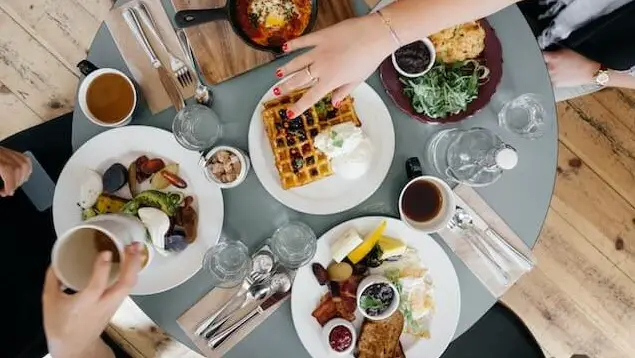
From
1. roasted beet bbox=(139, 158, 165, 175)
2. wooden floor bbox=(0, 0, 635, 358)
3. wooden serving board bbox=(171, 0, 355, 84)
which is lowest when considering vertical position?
wooden floor bbox=(0, 0, 635, 358)

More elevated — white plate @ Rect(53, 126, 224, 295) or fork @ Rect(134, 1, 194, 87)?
fork @ Rect(134, 1, 194, 87)

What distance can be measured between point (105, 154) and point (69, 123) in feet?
1.20

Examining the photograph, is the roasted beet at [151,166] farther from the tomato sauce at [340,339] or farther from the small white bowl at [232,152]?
the tomato sauce at [340,339]

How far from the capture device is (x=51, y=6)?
7.54ft

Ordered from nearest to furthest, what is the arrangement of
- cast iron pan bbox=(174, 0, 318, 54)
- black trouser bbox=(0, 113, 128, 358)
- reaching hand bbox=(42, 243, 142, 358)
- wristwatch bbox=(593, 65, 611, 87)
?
reaching hand bbox=(42, 243, 142, 358) < cast iron pan bbox=(174, 0, 318, 54) < black trouser bbox=(0, 113, 128, 358) < wristwatch bbox=(593, 65, 611, 87)

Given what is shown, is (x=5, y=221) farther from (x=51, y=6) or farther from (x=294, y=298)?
(x=51, y=6)

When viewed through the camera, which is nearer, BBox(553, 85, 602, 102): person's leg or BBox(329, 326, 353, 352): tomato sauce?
BBox(329, 326, 353, 352): tomato sauce

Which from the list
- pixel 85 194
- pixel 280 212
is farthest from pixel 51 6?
pixel 280 212

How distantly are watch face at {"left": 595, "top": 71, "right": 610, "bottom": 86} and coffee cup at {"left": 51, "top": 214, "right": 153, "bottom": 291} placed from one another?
129 centimetres

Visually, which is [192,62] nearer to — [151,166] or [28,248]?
[151,166]

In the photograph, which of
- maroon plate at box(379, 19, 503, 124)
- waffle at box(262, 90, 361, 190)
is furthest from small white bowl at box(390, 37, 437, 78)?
waffle at box(262, 90, 361, 190)

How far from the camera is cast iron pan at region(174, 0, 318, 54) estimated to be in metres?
1.37

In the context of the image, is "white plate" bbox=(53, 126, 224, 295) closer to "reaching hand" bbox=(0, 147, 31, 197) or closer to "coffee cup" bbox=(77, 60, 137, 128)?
"coffee cup" bbox=(77, 60, 137, 128)

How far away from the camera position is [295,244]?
1420 millimetres
